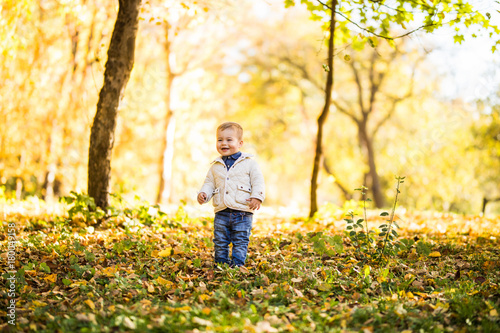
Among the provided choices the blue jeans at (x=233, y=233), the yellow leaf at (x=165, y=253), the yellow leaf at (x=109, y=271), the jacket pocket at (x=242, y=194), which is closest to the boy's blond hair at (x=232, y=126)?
the jacket pocket at (x=242, y=194)

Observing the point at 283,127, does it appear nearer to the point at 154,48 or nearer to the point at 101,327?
the point at 154,48

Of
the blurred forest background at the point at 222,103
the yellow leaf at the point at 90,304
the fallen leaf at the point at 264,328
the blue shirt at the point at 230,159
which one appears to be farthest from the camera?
the blurred forest background at the point at 222,103

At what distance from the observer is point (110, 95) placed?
249 inches

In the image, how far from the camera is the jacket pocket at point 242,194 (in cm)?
436

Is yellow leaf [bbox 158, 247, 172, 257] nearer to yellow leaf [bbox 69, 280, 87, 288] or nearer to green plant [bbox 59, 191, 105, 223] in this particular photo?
yellow leaf [bbox 69, 280, 87, 288]

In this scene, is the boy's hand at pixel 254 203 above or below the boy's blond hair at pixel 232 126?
below

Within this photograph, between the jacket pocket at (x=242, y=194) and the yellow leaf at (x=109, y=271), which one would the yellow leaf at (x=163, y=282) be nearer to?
the yellow leaf at (x=109, y=271)

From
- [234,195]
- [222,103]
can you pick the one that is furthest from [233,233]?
[222,103]

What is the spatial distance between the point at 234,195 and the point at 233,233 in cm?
40

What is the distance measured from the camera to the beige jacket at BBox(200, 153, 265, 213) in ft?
14.3

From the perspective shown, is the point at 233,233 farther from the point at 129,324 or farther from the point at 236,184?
the point at 129,324

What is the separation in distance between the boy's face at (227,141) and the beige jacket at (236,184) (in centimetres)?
12

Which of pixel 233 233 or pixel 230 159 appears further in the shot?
pixel 230 159

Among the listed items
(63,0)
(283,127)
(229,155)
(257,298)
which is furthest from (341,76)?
(257,298)
